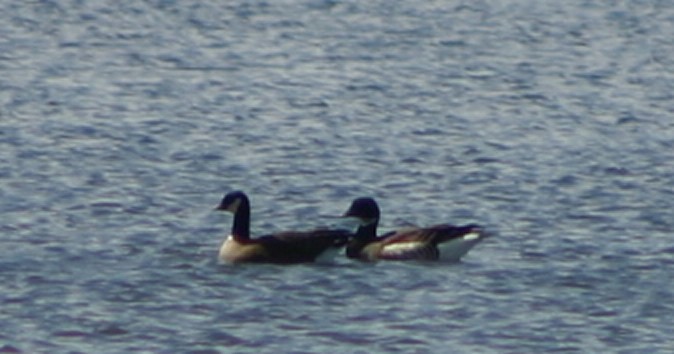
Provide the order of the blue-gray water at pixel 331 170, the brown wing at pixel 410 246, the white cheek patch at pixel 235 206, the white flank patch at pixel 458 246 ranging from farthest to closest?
the white cheek patch at pixel 235 206 < the brown wing at pixel 410 246 < the white flank patch at pixel 458 246 < the blue-gray water at pixel 331 170

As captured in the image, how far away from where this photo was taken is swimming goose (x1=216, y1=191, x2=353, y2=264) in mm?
19859

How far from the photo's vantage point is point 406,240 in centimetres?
2016

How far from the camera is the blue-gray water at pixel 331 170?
17.3 m

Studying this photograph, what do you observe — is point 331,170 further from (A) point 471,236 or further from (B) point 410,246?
(A) point 471,236

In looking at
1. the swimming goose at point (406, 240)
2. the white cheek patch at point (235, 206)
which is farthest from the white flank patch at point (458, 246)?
the white cheek patch at point (235, 206)

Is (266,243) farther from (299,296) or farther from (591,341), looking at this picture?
(591,341)

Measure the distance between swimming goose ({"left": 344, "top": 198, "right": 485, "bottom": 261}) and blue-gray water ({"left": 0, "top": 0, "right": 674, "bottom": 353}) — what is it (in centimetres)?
17

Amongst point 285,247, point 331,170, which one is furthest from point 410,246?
point 331,170

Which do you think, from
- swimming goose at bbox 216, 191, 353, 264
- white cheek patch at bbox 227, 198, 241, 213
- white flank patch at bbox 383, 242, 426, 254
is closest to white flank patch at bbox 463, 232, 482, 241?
white flank patch at bbox 383, 242, 426, 254

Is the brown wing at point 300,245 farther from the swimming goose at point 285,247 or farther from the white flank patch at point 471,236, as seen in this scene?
the white flank patch at point 471,236

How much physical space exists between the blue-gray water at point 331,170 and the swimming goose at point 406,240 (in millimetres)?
168

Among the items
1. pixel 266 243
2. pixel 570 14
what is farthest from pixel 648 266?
pixel 570 14

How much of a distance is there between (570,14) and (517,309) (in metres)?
23.5

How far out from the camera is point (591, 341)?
16719 mm
